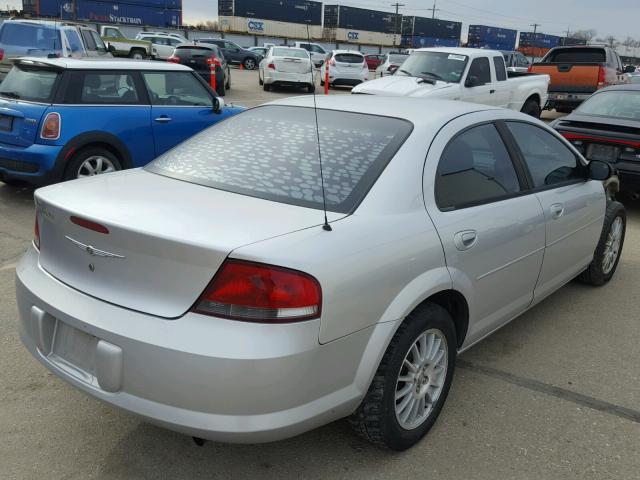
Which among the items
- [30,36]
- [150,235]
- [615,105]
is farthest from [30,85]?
[30,36]

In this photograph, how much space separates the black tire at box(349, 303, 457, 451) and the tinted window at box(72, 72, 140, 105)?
5080mm

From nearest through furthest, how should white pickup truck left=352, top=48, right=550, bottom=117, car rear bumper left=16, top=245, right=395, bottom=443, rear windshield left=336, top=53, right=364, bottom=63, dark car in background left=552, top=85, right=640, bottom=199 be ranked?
car rear bumper left=16, top=245, right=395, bottom=443, dark car in background left=552, top=85, right=640, bottom=199, white pickup truck left=352, top=48, right=550, bottom=117, rear windshield left=336, top=53, right=364, bottom=63

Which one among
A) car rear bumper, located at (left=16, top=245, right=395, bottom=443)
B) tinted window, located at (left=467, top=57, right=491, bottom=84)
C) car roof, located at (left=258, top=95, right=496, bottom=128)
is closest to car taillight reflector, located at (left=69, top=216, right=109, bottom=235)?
car rear bumper, located at (left=16, top=245, right=395, bottom=443)

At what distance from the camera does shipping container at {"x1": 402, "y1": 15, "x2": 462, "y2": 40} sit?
255 ft

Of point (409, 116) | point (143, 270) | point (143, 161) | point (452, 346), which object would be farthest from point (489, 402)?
point (143, 161)

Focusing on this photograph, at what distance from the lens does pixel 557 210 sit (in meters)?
3.69

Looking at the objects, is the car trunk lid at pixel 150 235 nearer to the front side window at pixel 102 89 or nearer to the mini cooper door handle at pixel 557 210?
the mini cooper door handle at pixel 557 210

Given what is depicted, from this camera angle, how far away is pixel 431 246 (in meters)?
2.64

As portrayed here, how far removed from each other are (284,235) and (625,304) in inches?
136

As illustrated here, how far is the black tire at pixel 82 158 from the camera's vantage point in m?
6.29

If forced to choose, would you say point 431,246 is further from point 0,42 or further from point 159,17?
point 159,17

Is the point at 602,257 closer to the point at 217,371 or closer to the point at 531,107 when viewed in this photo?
the point at 217,371

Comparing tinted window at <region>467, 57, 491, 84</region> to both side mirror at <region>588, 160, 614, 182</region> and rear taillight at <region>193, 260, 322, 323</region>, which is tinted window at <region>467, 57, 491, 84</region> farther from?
rear taillight at <region>193, 260, 322, 323</region>

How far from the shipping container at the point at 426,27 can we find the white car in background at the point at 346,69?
6085 cm
